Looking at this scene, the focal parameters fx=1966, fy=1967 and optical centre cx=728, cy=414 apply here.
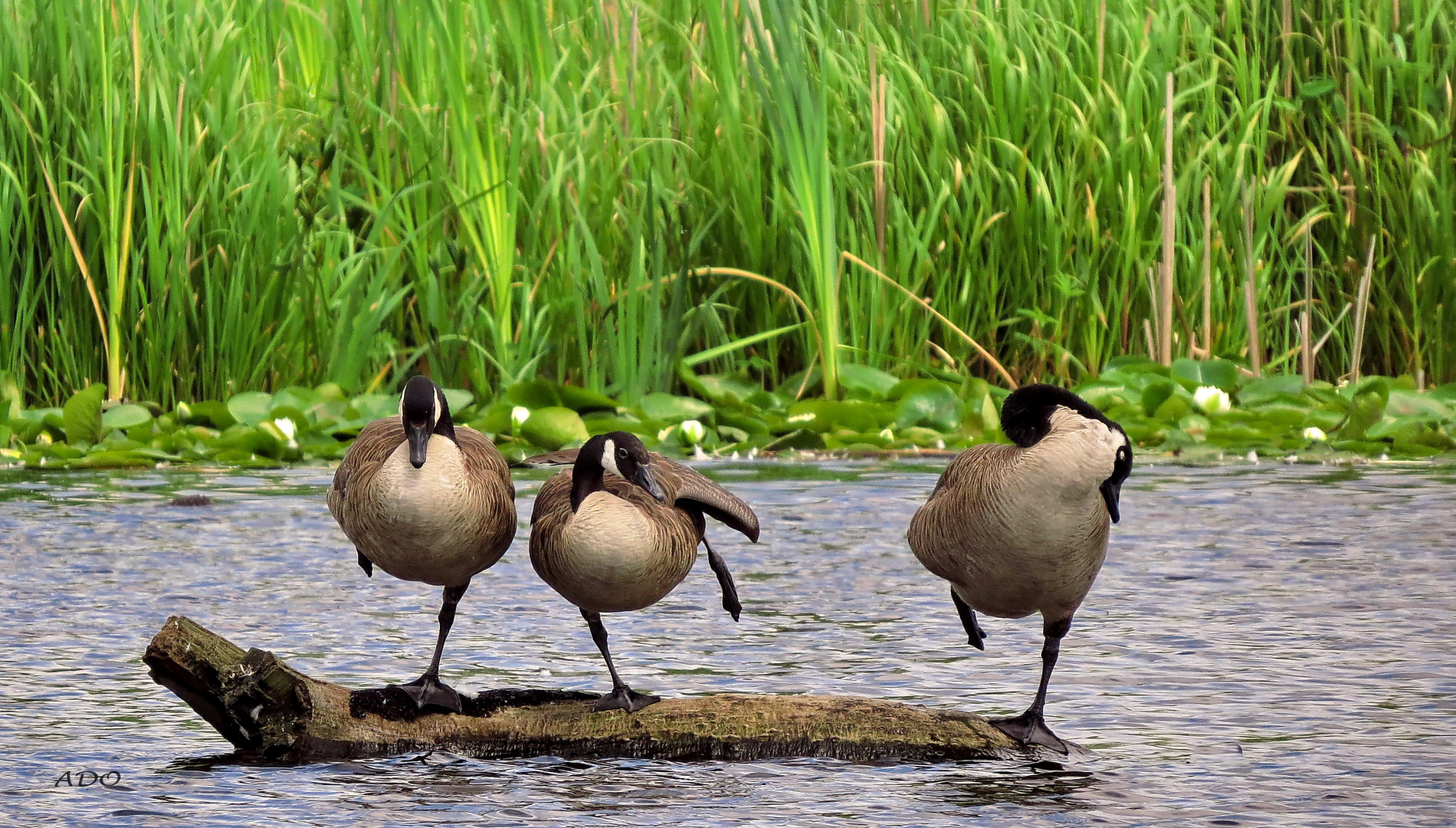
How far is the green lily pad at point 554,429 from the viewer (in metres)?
9.20

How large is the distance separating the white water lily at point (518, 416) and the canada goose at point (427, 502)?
4.40m

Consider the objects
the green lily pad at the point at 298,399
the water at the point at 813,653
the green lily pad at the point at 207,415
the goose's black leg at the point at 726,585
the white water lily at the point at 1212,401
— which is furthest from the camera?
the white water lily at the point at 1212,401

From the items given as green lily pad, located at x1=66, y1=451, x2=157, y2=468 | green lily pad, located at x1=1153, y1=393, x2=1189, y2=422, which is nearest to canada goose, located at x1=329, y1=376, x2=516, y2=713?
green lily pad, located at x1=66, y1=451, x2=157, y2=468

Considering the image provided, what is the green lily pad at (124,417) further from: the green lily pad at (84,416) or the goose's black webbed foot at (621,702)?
the goose's black webbed foot at (621,702)

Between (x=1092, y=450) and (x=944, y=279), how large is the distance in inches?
238

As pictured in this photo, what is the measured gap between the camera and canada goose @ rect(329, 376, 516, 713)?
4.61 metres

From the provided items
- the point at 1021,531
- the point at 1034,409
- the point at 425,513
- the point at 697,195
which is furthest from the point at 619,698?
the point at 697,195

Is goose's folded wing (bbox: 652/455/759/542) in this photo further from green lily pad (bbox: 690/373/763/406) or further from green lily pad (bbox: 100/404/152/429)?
green lily pad (bbox: 100/404/152/429)

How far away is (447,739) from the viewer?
190 inches

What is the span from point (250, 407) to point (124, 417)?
1.97ft

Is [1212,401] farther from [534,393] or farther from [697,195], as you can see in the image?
[534,393]

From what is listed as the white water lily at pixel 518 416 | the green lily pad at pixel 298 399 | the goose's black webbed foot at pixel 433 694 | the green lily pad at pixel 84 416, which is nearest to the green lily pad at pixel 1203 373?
the white water lily at pixel 518 416

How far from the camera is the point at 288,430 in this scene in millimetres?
9398

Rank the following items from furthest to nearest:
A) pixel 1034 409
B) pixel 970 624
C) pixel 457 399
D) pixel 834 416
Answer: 1. pixel 834 416
2. pixel 457 399
3. pixel 970 624
4. pixel 1034 409
